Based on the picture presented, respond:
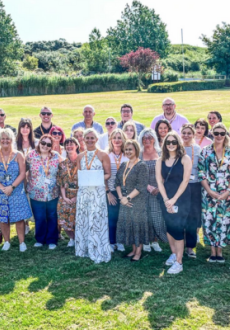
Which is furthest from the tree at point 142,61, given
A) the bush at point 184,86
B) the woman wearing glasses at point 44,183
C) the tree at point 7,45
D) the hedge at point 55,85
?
the woman wearing glasses at point 44,183

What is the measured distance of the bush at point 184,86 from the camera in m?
40.1

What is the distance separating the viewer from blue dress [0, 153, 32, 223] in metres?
6.22

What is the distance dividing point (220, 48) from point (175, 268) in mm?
50801

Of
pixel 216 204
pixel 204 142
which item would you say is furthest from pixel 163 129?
pixel 216 204

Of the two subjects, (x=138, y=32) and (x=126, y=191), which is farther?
(x=138, y=32)

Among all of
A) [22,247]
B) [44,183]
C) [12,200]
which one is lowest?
[22,247]

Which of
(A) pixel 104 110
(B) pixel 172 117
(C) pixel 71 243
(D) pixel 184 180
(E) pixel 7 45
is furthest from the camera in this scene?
(E) pixel 7 45

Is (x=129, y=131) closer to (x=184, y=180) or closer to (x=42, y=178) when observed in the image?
(x=184, y=180)

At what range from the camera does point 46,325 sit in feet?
14.0

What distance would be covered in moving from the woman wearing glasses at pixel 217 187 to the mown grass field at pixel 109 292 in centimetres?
46

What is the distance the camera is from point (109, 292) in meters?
4.93

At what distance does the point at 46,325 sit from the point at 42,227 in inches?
95.4

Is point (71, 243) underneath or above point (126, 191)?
underneath

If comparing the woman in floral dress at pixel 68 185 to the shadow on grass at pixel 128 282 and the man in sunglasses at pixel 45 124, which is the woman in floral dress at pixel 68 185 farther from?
the man in sunglasses at pixel 45 124
